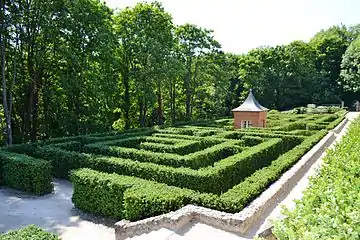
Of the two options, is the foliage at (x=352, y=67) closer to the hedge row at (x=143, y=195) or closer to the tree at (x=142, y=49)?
the tree at (x=142, y=49)

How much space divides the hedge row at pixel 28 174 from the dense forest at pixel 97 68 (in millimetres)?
6168

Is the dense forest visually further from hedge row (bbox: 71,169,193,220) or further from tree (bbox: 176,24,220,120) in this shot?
hedge row (bbox: 71,169,193,220)

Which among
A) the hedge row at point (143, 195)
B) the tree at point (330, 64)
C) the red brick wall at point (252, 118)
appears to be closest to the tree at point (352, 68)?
the tree at point (330, 64)

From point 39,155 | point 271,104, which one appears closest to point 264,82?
point 271,104

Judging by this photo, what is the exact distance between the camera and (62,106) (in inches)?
939

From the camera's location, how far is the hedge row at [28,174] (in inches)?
443

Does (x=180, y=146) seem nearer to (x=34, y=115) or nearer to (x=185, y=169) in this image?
(x=185, y=169)

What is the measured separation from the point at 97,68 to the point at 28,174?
42.2 feet

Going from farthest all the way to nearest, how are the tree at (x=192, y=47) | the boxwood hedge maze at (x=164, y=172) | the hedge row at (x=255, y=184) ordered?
1. the tree at (x=192, y=47)
2. the boxwood hedge maze at (x=164, y=172)
3. the hedge row at (x=255, y=184)

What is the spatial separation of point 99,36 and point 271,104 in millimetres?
32126

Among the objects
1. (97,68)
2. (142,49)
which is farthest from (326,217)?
(142,49)

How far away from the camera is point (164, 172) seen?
9945 mm

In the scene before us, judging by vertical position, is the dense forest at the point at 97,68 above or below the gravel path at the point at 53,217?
above

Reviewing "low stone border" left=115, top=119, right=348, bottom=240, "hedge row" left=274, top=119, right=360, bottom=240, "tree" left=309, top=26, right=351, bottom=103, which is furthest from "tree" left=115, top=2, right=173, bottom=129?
"tree" left=309, top=26, right=351, bottom=103
